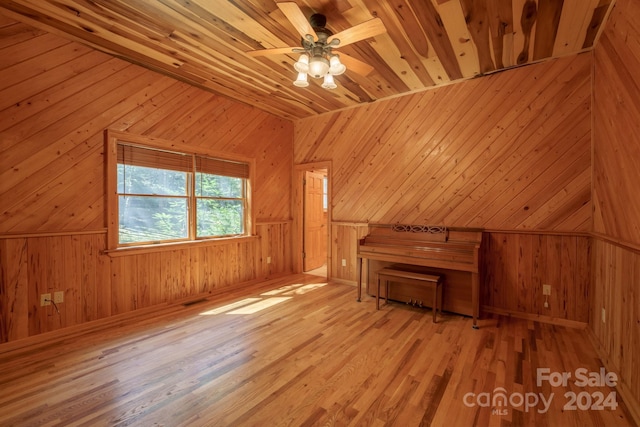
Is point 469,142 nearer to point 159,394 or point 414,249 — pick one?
point 414,249

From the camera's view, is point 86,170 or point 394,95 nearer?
point 86,170

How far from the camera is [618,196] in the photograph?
202cm

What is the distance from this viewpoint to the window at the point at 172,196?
3.06 m

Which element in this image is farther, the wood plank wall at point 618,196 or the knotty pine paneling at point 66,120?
the knotty pine paneling at point 66,120

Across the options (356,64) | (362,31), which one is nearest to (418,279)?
(356,64)

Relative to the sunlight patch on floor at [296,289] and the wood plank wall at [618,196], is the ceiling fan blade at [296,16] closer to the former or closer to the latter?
the wood plank wall at [618,196]

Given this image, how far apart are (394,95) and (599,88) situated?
211 cm

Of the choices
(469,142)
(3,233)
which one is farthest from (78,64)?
(469,142)

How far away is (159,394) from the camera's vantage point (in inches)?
70.7

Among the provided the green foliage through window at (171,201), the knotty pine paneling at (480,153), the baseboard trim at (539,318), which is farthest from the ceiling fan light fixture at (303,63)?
the baseboard trim at (539,318)

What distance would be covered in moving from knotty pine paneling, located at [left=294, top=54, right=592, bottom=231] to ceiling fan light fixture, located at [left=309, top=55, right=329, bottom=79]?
1.92 m

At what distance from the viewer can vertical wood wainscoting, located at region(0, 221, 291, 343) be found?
2.41m

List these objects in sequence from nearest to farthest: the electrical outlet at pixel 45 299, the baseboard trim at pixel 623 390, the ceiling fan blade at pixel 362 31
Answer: the baseboard trim at pixel 623 390, the ceiling fan blade at pixel 362 31, the electrical outlet at pixel 45 299

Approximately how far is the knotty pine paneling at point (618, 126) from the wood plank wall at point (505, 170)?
0.72 feet
